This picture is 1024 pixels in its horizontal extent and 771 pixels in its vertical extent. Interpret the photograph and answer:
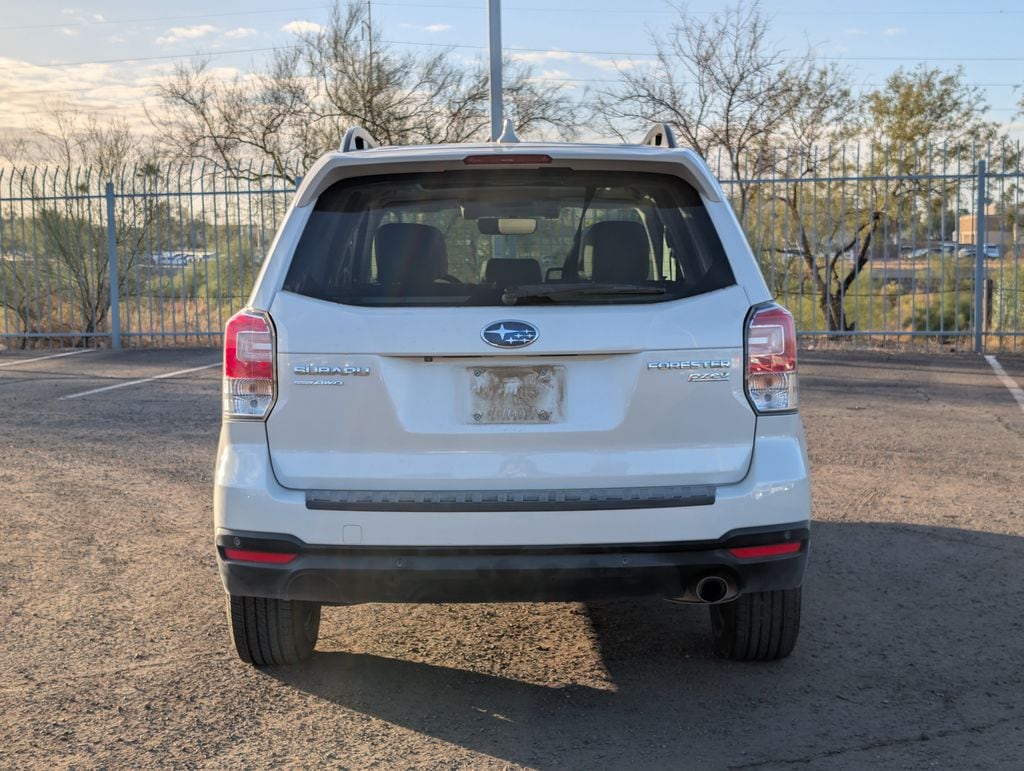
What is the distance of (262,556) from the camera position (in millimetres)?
3477

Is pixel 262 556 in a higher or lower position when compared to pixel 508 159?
lower

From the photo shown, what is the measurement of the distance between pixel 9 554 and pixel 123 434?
3.68 meters

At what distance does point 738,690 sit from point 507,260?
1634mm

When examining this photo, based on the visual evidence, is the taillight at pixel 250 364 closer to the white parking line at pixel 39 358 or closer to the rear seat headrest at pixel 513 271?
the rear seat headrest at pixel 513 271

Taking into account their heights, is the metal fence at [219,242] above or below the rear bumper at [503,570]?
above

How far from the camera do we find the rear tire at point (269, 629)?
3.89m

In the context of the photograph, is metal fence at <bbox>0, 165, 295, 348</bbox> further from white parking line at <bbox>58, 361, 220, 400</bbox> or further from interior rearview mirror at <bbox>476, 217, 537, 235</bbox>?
interior rearview mirror at <bbox>476, 217, 537, 235</bbox>

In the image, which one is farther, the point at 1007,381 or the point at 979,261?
the point at 979,261

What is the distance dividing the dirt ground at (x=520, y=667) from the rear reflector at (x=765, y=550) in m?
0.55

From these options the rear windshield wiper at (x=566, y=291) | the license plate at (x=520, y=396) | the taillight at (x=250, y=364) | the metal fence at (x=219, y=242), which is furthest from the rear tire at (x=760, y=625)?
the metal fence at (x=219, y=242)

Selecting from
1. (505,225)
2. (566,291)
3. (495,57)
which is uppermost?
(495,57)

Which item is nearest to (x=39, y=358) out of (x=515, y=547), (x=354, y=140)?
(x=354, y=140)

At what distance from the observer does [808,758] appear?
334 centimetres

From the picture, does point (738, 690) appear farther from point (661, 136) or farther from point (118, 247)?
point (118, 247)
